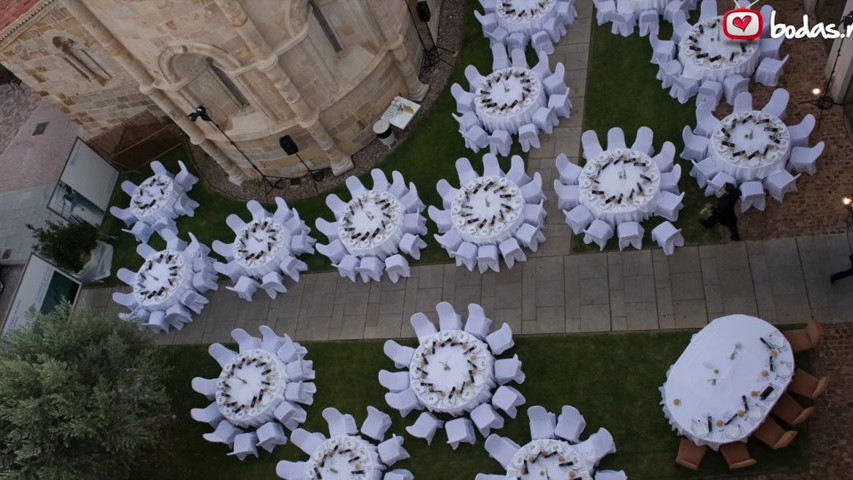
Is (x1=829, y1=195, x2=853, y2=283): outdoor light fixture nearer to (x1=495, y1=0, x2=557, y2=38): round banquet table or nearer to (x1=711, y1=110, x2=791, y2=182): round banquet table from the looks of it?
(x1=711, y1=110, x2=791, y2=182): round banquet table

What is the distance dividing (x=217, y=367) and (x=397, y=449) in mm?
6535

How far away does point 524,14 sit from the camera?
20.3 metres

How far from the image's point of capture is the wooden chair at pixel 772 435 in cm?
1228

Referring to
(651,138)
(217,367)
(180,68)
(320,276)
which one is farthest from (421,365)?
(180,68)

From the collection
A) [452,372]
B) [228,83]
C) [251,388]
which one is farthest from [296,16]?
[452,372]

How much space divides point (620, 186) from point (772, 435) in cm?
651

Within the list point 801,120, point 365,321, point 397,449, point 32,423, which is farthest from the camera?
point 365,321

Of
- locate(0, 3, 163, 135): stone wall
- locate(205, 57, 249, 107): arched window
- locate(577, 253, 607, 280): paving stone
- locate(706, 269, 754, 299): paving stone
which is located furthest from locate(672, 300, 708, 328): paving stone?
locate(0, 3, 163, 135): stone wall

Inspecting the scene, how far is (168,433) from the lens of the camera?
1739 centimetres

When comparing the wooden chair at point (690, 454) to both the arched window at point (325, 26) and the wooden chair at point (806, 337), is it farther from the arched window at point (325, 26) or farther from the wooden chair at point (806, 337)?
the arched window at point (325, 26)

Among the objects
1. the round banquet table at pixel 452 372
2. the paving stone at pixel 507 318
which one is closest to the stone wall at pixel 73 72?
the round banquet table at pixel 452 372

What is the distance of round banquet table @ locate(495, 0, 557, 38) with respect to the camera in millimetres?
20109

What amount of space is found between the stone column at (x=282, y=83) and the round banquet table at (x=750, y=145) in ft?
35.9

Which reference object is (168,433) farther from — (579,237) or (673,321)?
(673,321)
